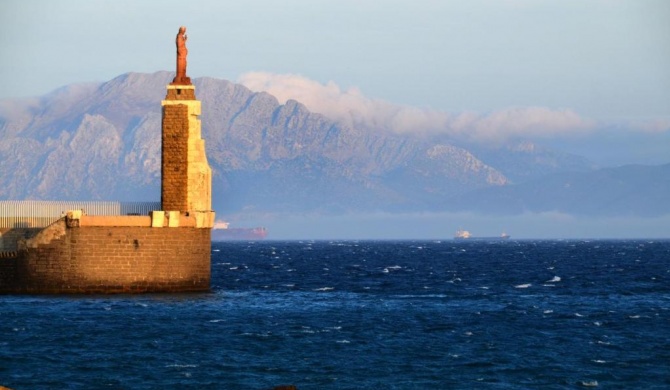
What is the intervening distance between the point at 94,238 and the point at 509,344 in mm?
20514

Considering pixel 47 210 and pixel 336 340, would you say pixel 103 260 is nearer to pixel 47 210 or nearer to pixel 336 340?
pixel 47 210

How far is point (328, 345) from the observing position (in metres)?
47.0

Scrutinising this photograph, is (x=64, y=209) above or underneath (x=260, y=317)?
above

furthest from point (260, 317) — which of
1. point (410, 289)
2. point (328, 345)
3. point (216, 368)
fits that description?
point (410, 289)

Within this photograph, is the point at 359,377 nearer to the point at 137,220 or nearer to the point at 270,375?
the point at 270,375

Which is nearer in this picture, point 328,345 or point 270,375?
point 270,375

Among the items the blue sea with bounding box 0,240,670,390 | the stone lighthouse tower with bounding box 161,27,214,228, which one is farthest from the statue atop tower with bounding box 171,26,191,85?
the blue sea with bounding box 0,240,670,390

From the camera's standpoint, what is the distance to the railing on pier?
6194 centimetres

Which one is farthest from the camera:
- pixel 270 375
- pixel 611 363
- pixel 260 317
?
pixel 260 317

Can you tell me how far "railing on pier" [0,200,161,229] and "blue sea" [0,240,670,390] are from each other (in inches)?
195

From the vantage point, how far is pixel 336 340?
4841 cm

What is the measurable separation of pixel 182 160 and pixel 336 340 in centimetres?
1526

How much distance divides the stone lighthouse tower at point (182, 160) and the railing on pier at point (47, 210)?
2490mm

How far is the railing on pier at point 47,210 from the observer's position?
6194cm
